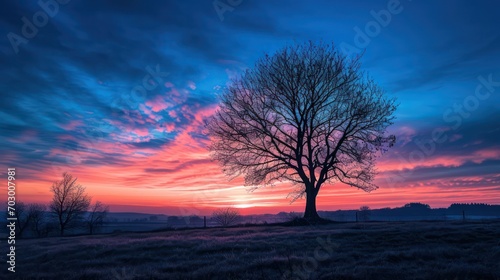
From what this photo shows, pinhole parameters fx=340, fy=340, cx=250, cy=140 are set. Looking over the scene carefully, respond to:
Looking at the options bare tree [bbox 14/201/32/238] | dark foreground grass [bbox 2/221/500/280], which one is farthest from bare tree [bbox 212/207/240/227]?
dark foreground grass [bbox 2/221/500/280]

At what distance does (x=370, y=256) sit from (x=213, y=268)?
5.36m

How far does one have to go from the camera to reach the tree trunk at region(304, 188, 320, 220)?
98.6 feet

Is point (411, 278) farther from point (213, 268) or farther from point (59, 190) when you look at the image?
point (59, 190)

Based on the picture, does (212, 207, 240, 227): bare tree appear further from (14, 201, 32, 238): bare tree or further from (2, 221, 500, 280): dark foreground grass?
(2, 221, 500, 280): dark foreground grass

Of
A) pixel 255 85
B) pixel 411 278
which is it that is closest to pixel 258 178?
pixel 255 85

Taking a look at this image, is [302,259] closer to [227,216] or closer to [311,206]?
[311,206]

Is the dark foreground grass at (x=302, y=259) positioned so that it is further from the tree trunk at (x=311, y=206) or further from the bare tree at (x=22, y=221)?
the bare tree at (x=22, y=221)

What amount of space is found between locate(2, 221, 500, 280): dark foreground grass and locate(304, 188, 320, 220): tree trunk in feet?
41.6

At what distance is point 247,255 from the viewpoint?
12.5m

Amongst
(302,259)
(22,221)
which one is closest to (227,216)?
(22,221)

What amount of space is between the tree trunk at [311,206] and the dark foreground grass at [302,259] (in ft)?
41.6

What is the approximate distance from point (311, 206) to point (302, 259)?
20.1 metres

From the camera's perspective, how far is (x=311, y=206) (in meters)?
30.4

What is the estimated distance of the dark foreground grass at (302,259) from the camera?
29.6 feet
